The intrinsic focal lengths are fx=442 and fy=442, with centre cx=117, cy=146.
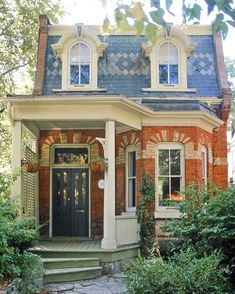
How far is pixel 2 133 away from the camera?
20.0m

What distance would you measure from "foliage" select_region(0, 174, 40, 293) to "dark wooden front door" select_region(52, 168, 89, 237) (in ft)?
15.3

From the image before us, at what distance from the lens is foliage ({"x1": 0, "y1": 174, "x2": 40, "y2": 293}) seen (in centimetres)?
746

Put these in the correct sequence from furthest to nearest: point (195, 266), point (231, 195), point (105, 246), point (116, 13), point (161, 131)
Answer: point (161, 131) < point (105, 246) < point (231, 195) < point (195, 266) < point (116, 13)

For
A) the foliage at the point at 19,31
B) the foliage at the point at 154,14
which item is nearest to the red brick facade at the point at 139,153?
the foliage at the point at 19,31

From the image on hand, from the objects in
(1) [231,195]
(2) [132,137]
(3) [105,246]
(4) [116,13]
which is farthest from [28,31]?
(4) [116,13]

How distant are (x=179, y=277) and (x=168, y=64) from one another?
9.24 meters

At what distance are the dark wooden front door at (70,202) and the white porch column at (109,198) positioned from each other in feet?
9.81

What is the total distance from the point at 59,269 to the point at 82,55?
7094 mm

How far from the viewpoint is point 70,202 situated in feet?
44.7

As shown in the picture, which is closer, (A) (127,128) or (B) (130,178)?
(A) (127,128)

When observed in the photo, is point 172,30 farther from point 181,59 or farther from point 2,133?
point 2,133

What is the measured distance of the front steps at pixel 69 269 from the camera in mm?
9427

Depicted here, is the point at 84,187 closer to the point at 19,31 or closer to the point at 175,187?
the point at 175,187

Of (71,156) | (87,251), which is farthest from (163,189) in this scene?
(71,156)
